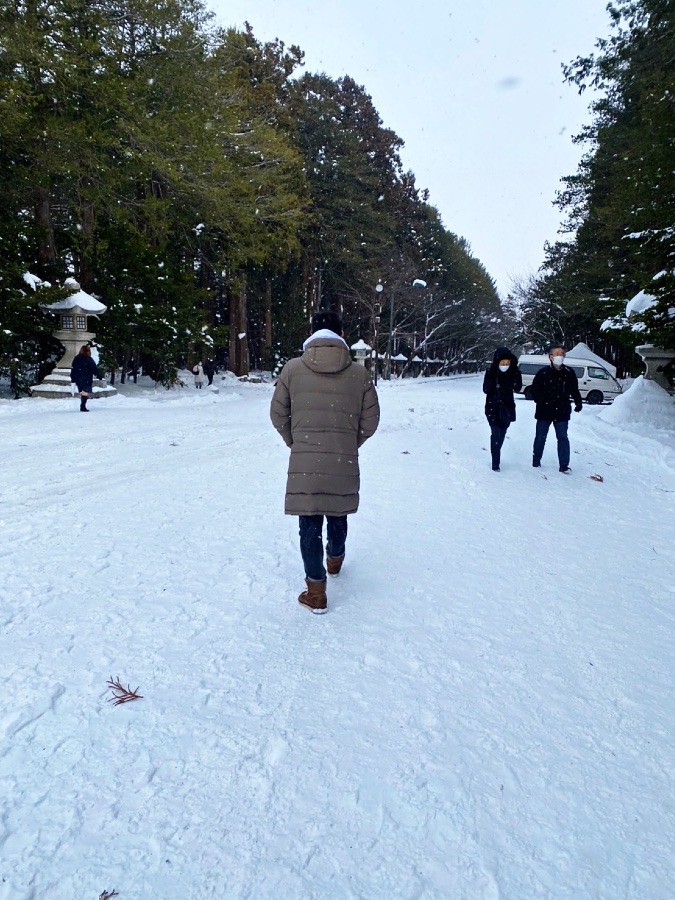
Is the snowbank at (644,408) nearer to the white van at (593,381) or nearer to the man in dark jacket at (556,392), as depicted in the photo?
the man in dark jacket at (556,392)

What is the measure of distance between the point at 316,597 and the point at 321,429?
3.43 ft

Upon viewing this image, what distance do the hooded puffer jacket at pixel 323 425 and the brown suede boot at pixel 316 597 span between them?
1.48 feet

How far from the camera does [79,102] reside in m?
13.3

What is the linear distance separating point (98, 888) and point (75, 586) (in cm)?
217

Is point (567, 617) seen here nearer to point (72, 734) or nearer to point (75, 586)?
point (72, 734)

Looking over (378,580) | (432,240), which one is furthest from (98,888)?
(432,240)

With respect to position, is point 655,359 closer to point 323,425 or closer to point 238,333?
point 323,425

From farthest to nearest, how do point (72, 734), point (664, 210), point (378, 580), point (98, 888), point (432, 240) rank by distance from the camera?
point (432, 240) → point (664, 210) → point (378, 580) → point (72, 734) → point (98, 888)

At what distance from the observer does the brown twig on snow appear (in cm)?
233

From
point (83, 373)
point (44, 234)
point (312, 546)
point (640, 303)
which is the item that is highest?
point (44, 234)

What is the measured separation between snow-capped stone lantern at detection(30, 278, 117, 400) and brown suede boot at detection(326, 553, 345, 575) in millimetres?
13437

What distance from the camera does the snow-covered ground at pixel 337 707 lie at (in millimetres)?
1672

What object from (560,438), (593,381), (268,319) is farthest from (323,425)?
(268,319)

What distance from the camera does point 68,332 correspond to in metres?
15.1
